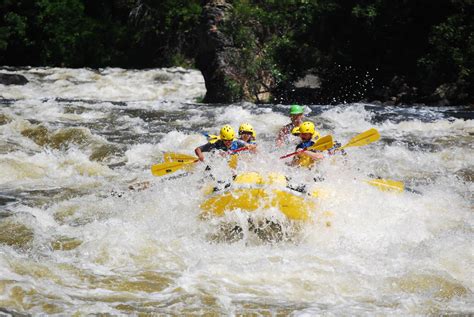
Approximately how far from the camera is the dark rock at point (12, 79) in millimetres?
19397

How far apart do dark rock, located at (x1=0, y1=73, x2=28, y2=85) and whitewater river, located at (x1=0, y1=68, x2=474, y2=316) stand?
7579 mm

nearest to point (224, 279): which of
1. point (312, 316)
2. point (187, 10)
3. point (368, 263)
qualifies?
point (312, 316)

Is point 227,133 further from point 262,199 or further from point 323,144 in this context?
point 262,199

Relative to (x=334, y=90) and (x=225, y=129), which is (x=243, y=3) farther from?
(x=225, y=129)

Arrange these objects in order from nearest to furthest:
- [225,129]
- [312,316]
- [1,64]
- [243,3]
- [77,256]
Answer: [312,316]
[77,256]
[225,129]
[243,3]
[1,64]

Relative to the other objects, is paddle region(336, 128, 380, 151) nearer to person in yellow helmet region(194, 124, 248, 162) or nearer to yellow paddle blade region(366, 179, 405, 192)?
yellow paddle blade region(366, 179, 405, 192)

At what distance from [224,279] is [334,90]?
12511mm

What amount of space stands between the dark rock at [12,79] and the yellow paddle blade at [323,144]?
1396 cm

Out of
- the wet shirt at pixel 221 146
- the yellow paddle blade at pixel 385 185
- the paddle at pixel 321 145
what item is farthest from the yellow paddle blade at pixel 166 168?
the yellow paddle blade at pixel 385 185

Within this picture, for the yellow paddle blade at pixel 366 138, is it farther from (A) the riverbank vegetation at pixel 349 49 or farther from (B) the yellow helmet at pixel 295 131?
(A) the riverbank vegetation at pixel 349 49

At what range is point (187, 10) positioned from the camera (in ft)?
78.8

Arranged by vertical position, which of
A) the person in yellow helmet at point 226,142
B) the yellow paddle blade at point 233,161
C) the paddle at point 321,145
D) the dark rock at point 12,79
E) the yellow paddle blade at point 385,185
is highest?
the paddle at point 321,145

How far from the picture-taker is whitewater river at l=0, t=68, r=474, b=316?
4.86 meters

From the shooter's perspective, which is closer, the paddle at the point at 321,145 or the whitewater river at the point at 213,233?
the whitewater river at the point at 213,233
